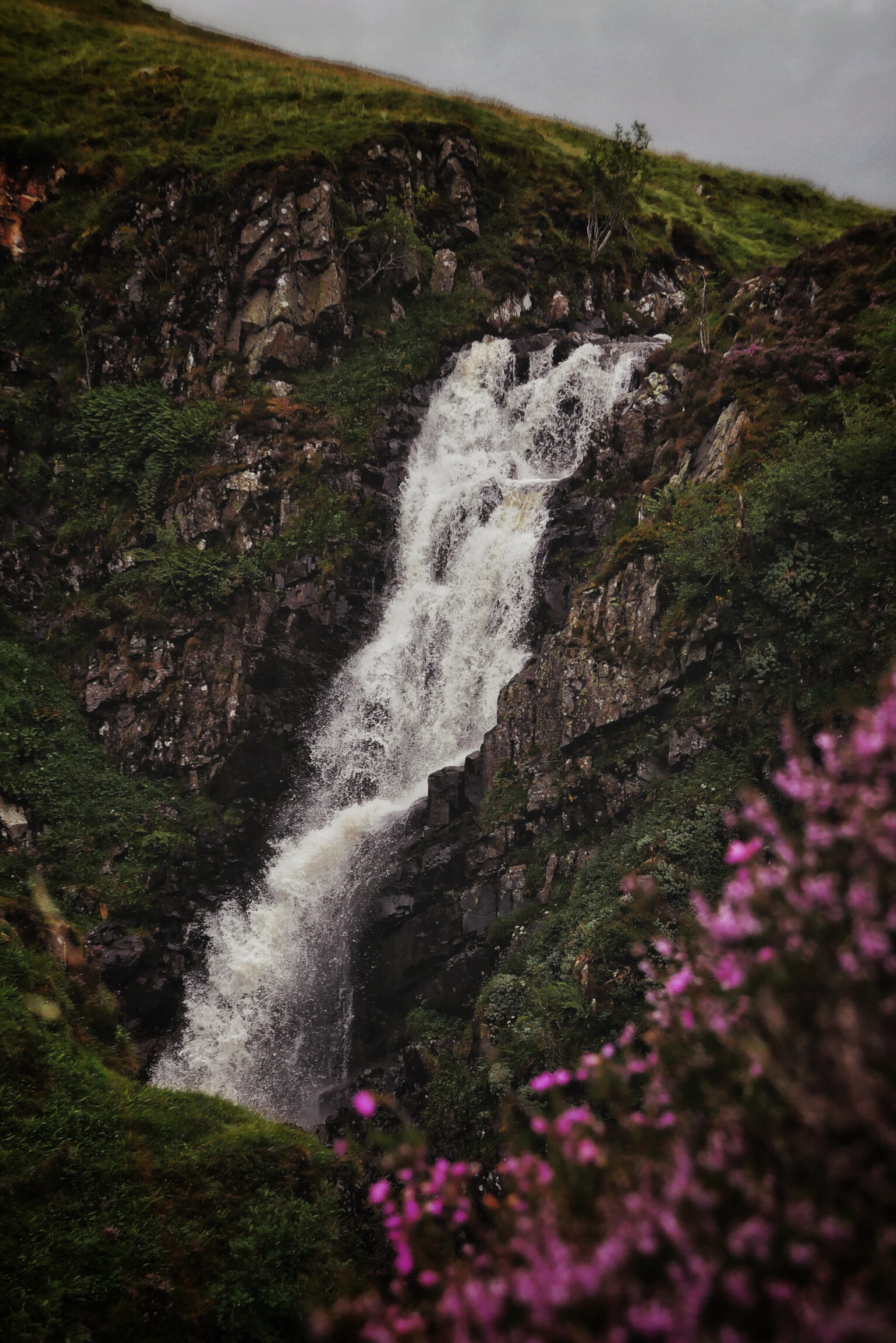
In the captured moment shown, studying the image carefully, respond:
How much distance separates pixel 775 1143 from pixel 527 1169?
153 centimetres

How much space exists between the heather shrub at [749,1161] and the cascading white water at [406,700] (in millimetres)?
14108

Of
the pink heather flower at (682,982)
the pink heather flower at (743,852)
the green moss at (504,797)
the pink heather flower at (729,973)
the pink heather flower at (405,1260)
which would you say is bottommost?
the green moss at (504,797)

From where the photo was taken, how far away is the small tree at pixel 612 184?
3034cm

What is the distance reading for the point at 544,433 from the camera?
2502 centimetres

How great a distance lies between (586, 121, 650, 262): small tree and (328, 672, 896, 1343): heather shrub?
118 feet

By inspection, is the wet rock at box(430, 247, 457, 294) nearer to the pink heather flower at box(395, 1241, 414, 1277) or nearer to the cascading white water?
the cascading white water

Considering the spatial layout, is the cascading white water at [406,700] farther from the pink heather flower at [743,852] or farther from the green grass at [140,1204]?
the pink heather flower at [743,852]

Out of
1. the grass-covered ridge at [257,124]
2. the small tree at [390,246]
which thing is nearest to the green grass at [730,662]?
the small tree at [390,246]

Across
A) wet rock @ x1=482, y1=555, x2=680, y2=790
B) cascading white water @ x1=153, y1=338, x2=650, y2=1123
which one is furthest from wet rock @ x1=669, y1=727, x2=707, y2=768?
cascading white water @ x1=153, y1=338, x2=650, y2=1123

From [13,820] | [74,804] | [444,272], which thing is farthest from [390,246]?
[13,820]

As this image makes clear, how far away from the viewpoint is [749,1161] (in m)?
3.23

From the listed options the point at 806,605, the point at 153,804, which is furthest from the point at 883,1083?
the point at 153,804

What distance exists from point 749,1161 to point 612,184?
40.7 metres

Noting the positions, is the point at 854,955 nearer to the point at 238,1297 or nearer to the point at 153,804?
the point at 238,1297
